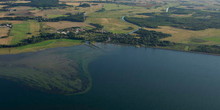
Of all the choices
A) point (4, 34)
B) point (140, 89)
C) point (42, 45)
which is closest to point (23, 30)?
point (4, 34)

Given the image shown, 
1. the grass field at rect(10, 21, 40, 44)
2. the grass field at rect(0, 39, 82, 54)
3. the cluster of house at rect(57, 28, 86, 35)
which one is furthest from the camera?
the cluster of house at rect(57, 28, 86, 35)

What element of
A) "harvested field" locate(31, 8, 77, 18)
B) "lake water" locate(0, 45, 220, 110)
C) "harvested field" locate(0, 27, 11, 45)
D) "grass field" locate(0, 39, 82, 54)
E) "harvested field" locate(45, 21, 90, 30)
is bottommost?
"lake water" locate(0, 45, 220, 110)

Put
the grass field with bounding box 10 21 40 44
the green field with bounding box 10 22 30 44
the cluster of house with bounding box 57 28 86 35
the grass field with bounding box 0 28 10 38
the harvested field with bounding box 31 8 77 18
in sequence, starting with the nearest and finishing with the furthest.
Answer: the green field with bounding box 10 22 30 44, the grass field with bounding box 10 21 40 44, the grass field with bounding box 0 28 10 38, the cluster of house with bounding box 57 28 86 35, the harvested field with bounding box 31 8 77 18

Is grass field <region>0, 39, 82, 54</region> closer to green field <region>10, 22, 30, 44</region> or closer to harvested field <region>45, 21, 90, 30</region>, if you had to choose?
green field <region>10, 22, 30, 44</region>

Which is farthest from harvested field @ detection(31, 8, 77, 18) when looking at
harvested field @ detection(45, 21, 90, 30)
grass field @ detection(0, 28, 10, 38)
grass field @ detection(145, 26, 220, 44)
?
grass field @ detection(145, 26, 220, 44)

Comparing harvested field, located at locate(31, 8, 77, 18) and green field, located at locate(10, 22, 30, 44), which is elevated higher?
harvested field, located at locate(31, 8, 77, 18)

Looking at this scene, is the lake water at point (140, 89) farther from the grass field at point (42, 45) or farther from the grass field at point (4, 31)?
the grass field at point (4, 31)
